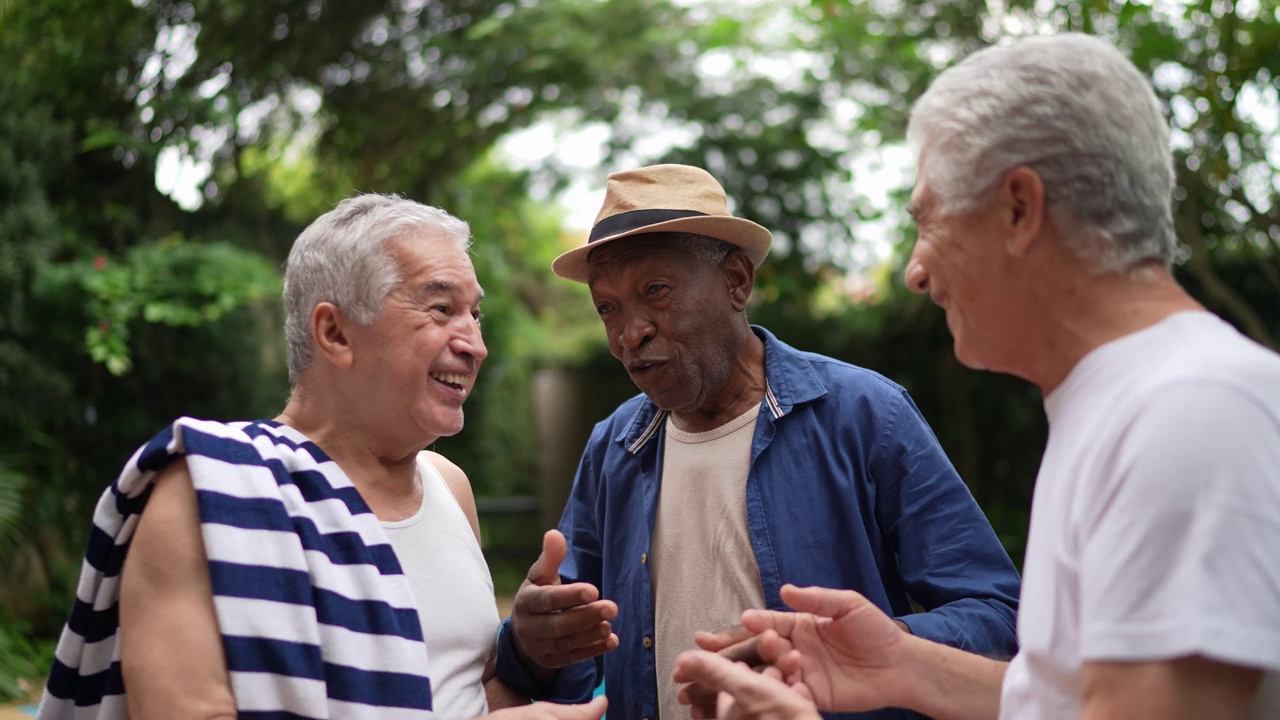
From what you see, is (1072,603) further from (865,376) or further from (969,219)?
(865,376)

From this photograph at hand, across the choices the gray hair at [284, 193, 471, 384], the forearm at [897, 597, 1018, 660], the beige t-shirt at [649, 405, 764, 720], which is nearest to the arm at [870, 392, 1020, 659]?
the forearm at [897, 597, 1018, 660]

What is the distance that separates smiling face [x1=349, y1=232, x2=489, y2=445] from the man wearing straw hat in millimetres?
361

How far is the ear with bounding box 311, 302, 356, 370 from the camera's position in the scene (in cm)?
217

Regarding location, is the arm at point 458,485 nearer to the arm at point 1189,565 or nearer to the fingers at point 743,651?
the fingers at point 743,651

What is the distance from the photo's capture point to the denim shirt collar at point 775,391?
8.36ft

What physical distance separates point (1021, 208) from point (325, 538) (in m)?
1.30

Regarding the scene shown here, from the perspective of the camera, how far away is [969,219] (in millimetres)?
1469

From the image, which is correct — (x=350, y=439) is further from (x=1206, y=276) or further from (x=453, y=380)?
(x=1206, y=276)

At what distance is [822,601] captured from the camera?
1.86m

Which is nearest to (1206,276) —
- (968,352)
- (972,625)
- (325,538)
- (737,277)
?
(737,277)

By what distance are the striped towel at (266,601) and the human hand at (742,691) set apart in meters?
0.52

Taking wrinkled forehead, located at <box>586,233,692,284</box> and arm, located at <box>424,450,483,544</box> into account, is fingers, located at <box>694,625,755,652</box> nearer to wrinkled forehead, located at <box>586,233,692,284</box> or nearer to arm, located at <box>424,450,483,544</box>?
arm, located at <box>424,450,483,544</box>

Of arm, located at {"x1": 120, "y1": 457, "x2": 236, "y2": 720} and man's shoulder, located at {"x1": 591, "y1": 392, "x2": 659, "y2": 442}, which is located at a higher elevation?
arm, located at {"x1": 120, "y1": 457, "x2": 236, "y2": 720}

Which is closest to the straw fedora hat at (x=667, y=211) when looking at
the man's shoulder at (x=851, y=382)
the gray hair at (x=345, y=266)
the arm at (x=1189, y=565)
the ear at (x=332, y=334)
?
the man's shoulder at (x=851, y=382)
